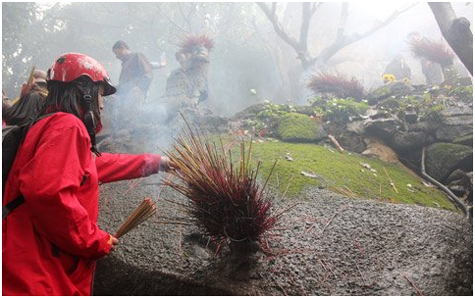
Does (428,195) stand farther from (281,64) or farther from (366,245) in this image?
(281,64)

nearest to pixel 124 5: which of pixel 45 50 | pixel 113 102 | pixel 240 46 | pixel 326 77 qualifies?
pixel 45 50

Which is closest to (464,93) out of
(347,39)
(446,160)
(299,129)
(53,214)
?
(446,160)

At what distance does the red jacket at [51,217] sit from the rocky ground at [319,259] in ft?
2.39

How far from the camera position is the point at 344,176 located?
4.58m

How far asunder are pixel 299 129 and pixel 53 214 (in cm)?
537

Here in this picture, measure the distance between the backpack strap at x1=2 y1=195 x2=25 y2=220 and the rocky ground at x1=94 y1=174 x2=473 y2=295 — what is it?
106 cm

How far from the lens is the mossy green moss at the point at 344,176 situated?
416cm

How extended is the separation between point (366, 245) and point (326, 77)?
22.3 feet

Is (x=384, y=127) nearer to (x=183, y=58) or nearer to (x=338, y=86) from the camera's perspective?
(x=338, y=86)

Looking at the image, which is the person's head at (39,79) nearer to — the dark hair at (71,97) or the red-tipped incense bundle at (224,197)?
the dark hair at (71,97)

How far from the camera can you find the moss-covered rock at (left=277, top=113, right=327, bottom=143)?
20.9 feet

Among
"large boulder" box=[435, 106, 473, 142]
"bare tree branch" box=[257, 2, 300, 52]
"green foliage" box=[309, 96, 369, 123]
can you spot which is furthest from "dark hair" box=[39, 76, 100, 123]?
"bare tree branch" box=[257, 2, 300, 52]

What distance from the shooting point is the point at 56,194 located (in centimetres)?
167

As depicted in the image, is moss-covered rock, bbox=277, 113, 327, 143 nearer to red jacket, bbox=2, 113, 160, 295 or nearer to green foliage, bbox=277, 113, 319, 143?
green foliage, bbox=277, 113, 319, 143
